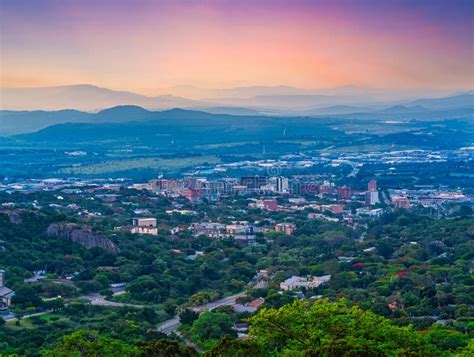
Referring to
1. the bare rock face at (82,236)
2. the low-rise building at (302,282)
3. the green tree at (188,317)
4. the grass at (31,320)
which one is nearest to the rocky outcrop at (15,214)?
the bare rock face at (82,236)

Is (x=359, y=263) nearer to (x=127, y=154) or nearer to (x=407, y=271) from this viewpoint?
(x=407, y=271)

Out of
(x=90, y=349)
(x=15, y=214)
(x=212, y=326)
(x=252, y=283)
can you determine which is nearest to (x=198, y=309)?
(x=212, y=326)

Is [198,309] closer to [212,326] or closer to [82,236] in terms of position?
[212,326]

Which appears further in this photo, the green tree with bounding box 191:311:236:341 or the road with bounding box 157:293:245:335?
the road with bounding box 157:293:245:335

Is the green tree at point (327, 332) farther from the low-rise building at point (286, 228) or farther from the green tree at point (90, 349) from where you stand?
the low-rise building at point (286, 228)

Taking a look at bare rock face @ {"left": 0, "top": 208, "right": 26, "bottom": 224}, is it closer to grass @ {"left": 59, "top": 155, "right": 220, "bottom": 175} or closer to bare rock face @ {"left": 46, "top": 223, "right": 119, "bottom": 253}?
bare rock face @ {"left": 46, "top": 223, "right": 119, "bottom": 253}

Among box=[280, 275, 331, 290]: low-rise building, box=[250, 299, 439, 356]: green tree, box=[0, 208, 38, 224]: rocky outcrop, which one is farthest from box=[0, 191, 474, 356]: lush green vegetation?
box=[280, 275, 331, 290]: low-rise building
